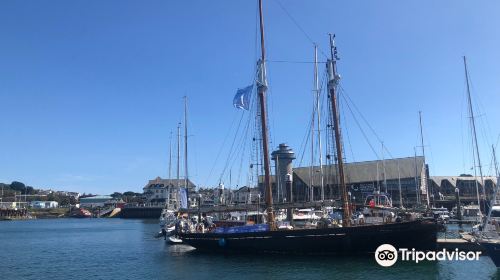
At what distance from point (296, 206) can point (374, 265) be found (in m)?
11.2

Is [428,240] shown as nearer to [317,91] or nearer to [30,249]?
[317,91]

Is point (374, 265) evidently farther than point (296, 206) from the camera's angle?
No

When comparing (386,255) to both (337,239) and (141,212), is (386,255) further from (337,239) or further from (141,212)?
(141,212)

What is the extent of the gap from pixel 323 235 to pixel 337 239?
1166 millimetres

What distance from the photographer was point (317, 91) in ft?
187

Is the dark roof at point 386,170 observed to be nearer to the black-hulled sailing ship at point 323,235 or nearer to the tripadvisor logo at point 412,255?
the black-hulled sailing ship at point 323,235

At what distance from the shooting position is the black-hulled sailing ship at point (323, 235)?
33719 mm

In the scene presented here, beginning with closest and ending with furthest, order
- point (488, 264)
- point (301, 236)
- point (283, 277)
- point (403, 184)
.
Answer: point (283, 277) < point (488, 264) < point (301, 236) < point (403, 184)

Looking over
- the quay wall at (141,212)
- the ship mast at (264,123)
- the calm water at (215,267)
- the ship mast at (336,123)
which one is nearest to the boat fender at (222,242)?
the calm water at (215,267)

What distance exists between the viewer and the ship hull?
1321 inches

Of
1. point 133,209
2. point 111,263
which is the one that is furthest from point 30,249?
point 133,209

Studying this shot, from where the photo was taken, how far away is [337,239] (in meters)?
35.3

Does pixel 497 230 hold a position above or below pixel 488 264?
above

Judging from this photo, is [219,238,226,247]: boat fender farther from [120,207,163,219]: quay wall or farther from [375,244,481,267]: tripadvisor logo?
[120,207,163,219]: quay wall
